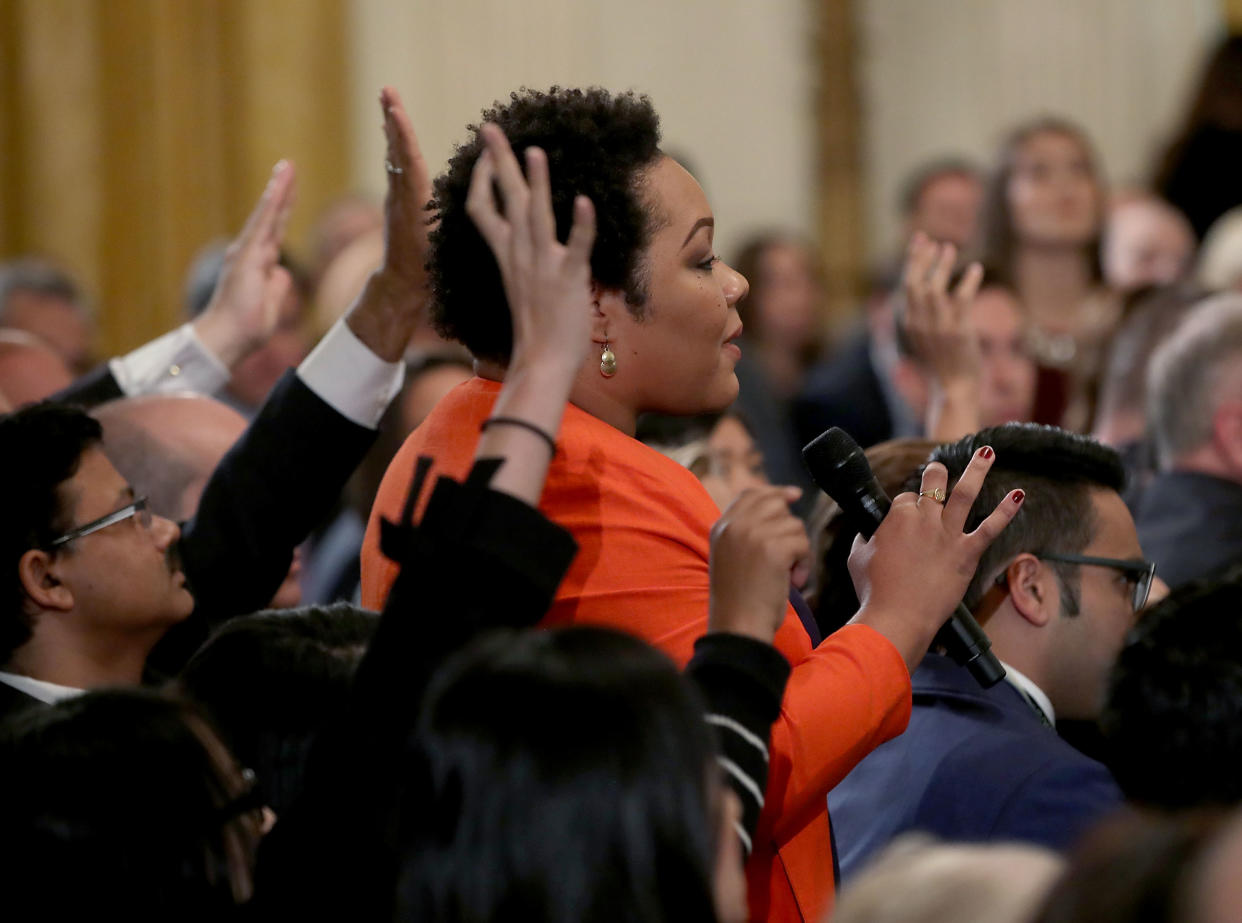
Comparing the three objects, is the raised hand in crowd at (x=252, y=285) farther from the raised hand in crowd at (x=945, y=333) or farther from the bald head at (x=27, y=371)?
the raised hand in crowd at (x=945, y=333)

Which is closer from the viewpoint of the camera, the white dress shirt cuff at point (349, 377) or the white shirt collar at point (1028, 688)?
the white shirt collar at point (1028, 688)

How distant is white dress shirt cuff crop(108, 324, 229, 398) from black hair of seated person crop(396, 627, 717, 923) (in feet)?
5.91

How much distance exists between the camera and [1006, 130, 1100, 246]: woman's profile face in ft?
17.7

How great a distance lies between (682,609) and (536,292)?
0.39m

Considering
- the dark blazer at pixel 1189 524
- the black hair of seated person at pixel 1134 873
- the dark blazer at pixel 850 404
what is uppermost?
the black hair of seated person at pixel 1134 873

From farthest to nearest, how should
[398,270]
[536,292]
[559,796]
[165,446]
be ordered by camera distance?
A: 1. [165,446]
2. [398,270]
3. [536,292]
4. [559,796]

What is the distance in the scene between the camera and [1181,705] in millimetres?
1948

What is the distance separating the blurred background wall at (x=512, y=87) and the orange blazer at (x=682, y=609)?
480 cm

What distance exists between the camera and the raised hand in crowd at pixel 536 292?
5.33ft

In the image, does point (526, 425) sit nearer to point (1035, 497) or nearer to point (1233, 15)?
point (1035, 497)

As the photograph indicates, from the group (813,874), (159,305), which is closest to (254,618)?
(813,874)

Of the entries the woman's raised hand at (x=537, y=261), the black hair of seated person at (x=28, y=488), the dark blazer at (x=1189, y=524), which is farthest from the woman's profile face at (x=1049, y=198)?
the woman's raised hand at (x=537, y=261)

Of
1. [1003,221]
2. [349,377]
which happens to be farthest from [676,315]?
[1003,221]

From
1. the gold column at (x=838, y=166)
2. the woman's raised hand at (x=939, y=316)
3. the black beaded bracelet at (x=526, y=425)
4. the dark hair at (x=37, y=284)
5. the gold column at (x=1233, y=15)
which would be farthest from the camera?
the gold column at (x=838, y=166)
